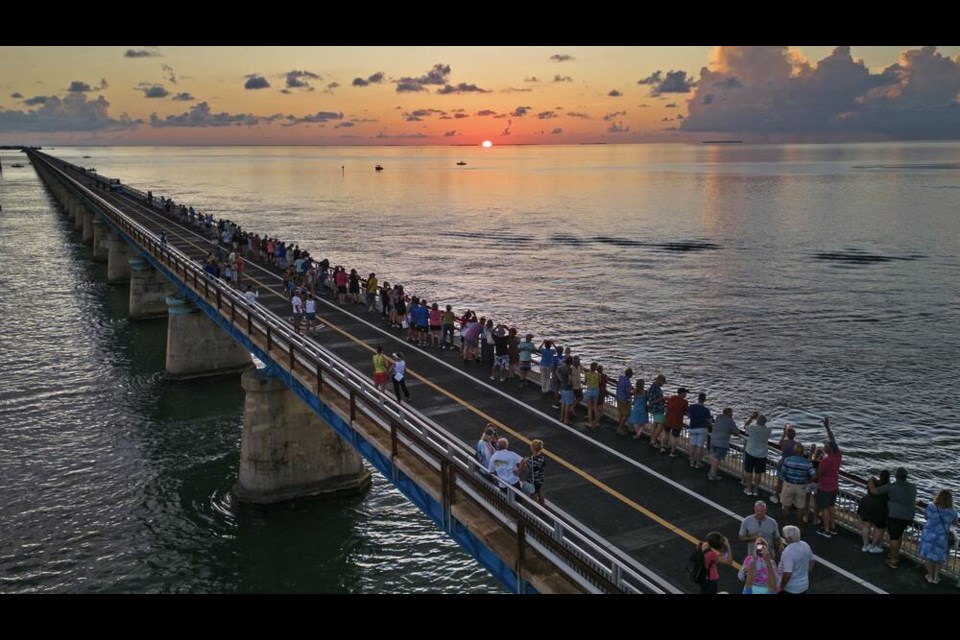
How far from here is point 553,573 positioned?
10.8 m

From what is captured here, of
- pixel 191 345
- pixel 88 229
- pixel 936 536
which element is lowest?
pixel 191 345

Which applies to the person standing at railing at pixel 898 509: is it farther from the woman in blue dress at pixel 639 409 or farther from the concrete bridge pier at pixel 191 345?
the concrete bridge pier at pixel 191 345

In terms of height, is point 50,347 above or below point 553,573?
below

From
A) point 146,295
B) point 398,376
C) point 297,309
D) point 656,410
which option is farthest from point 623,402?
point 146,295

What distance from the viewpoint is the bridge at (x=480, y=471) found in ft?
36.1

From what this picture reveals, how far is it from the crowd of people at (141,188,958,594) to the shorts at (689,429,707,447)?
22mm

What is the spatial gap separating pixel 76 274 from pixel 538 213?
71.7 meters

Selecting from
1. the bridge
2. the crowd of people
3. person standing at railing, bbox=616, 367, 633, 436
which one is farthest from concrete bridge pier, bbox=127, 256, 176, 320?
person standing at railing, bbox=616, 367, 633, 436

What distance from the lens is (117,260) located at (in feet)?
192

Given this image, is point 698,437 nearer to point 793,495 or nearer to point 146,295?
point 793,495

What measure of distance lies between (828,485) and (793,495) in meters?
0.61

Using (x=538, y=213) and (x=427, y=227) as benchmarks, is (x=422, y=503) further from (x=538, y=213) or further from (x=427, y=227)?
(x=538, y=213)

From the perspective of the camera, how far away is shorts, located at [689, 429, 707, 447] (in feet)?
47.8
